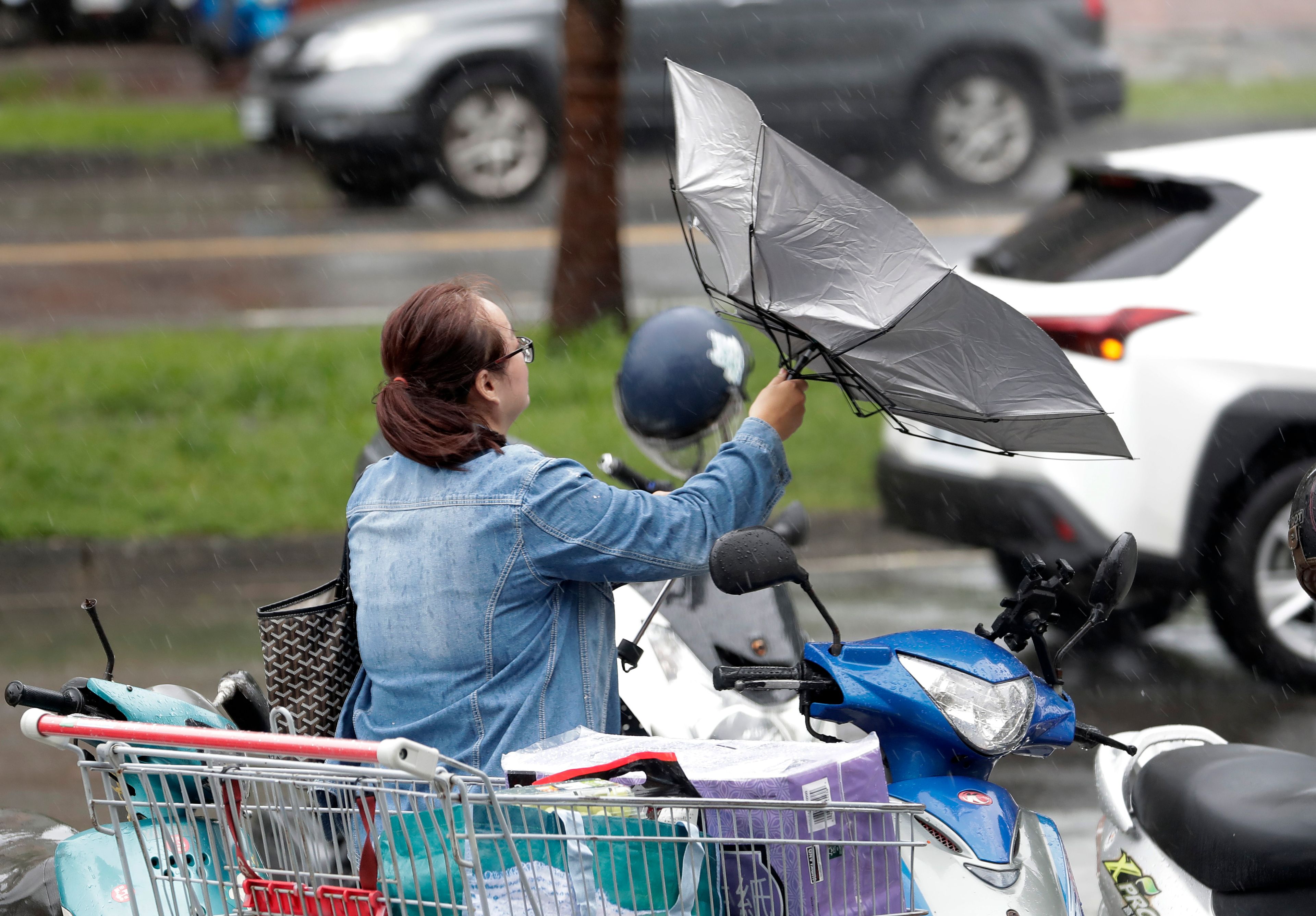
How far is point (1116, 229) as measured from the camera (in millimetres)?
6152

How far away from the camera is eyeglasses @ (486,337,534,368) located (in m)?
2.58

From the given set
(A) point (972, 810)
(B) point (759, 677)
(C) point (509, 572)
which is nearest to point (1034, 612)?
(A) point (972, 810)

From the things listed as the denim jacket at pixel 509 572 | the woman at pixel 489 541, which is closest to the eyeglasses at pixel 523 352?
the woman at pixel 489 541

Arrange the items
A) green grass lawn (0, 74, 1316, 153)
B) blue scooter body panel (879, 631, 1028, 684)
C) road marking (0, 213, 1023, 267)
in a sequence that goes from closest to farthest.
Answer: blue scooter body panel (879, 631, 1028, 684)
road marking (0, 213, 1023, 267)
green grass lawn (0, 74, 1316, 153)

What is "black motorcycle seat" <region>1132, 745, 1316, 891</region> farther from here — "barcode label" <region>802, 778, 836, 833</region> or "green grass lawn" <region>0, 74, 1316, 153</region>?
"green grass lawn" <region>0, 74, 1316, 153</region>

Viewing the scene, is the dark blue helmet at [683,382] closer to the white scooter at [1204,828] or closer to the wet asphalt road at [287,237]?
the white scooter at [1204,828]

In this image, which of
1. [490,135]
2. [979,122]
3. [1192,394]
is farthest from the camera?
[979,122]

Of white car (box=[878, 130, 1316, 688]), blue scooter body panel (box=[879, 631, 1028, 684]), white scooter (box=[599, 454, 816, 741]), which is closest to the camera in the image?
blue scooter body panel (box=[879, 631, 1028, 684])

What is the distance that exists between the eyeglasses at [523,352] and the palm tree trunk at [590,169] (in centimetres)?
652

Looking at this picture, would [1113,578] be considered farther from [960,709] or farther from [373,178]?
[373,178]

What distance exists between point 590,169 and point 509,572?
6.89m

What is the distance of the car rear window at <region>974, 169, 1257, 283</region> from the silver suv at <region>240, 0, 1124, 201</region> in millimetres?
6902

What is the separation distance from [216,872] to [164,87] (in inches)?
694

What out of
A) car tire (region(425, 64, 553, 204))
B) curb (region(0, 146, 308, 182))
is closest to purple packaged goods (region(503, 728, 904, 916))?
car tire (region(425, 64, 553, 204))
